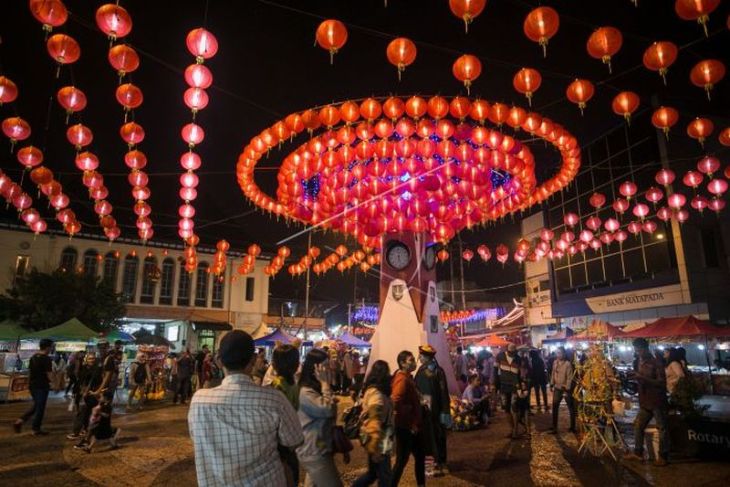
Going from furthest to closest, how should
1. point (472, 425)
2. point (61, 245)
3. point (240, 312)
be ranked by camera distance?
point (240, 312) → point (61, 245) → point (472, 425)

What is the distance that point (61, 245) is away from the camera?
29781mm

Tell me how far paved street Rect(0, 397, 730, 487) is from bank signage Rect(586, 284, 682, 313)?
663 inches

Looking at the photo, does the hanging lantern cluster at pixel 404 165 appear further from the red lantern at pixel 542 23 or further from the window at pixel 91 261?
the window at pixel 91 261

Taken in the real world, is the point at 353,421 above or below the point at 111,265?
below

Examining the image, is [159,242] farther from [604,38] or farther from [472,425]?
[604,38]

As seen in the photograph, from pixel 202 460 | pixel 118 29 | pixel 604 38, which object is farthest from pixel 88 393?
pixel 604 38

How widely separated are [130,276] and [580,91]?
105 ft

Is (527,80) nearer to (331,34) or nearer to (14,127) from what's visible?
(331,34)

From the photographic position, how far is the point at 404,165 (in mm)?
12250

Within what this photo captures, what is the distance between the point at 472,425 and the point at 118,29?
1081 cm

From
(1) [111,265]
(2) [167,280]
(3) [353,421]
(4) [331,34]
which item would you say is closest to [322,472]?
(3) [353,421]

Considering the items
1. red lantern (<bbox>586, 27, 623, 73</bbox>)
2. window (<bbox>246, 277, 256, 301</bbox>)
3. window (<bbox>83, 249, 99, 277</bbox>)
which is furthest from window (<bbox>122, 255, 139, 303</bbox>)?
red lantern (<bbox>586, 27, 623, 73</bbox>)

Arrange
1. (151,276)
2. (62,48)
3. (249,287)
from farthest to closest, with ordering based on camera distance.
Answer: (249,287) → (151,276) → (62,48)

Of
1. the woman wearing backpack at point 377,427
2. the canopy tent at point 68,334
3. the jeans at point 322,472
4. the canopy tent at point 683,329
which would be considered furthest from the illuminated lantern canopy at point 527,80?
the canopy tent at point 68,334
